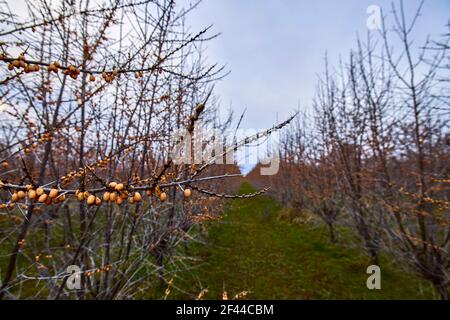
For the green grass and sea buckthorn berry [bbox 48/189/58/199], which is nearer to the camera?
sea buckthorn berry [bbox 48/189/58/199]

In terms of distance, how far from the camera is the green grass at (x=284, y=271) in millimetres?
5309

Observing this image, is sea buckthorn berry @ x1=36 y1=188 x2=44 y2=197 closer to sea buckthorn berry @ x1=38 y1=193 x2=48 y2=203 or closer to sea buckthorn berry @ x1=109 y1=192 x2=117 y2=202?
sea buckthorn berry @ x1=38 y1=193 x2=48 y2=203

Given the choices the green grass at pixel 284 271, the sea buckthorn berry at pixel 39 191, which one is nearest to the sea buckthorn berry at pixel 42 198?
the sea buckthorn berry at pixel 39 191

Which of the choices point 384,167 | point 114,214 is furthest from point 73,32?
point 384,167

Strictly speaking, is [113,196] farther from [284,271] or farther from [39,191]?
[284,271]

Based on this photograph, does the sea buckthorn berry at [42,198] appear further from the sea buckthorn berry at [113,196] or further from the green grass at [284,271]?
the green grass at [284,271]

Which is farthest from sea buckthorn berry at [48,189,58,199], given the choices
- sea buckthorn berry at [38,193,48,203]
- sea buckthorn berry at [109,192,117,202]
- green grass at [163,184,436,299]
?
green grass at [163,184,436,299]

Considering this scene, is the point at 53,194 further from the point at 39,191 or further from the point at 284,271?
the point at 284,271

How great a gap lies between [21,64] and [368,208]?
5750 millimetres

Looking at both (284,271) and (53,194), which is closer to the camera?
(53,194)

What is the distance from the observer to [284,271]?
21.4ft

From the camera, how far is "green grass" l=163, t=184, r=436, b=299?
5309 millimetres

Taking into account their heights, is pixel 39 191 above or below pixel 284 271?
above

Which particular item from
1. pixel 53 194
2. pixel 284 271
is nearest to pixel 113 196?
pixel 53 194
